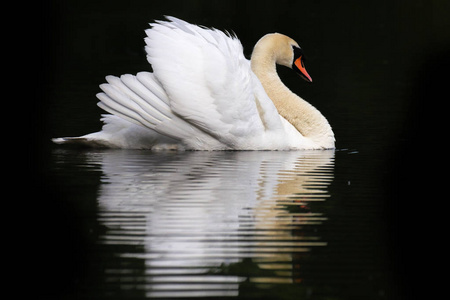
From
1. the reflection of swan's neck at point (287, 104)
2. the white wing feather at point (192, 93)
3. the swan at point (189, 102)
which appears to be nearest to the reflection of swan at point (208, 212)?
the swan at point (189, 102)

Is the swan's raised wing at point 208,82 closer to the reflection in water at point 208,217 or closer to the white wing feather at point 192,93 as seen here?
the white wing feather at point 192,93

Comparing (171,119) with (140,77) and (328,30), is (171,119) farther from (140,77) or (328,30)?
(328,30)

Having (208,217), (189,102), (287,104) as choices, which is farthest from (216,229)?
(287,104)

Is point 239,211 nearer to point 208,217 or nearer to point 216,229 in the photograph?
point 208,217

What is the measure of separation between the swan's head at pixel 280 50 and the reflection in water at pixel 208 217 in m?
1.40

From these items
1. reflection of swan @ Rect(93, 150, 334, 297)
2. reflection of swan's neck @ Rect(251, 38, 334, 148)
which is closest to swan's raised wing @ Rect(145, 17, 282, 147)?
reflection of swan @ Rect(93, 150, 334, 297)

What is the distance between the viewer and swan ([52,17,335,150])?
994cm

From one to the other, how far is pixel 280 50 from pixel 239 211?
436 cm

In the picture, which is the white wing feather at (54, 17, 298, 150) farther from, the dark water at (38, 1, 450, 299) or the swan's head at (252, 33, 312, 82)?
the swan's head at (252, 33, 312, 82)

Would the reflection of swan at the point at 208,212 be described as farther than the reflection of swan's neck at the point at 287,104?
No

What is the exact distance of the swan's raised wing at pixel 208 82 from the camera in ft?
32.6

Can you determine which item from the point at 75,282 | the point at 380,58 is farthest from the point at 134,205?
the point at 380,58

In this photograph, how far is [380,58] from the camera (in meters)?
22.1

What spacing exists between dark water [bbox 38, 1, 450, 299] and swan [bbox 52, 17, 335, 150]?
20 cm
